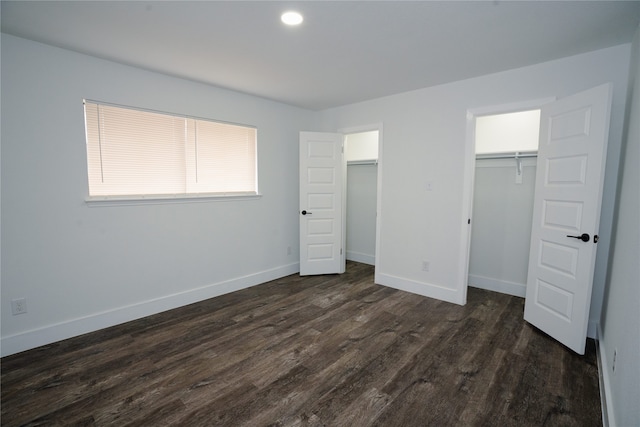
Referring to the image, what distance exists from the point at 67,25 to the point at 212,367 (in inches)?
108

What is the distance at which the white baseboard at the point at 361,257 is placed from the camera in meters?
5.30

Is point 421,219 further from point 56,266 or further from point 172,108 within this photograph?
point 56,266

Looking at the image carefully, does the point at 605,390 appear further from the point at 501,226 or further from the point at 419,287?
the point at 501,226

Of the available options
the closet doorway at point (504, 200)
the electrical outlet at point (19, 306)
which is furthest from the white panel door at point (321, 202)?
the electrical outlet at point (19, 306)

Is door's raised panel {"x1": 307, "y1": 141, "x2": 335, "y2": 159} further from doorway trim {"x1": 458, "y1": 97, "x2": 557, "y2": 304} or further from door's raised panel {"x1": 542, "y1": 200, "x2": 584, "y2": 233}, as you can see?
door's raised panel {"x1": 542, "y1": 200, "x2": 584, "y2": 233}

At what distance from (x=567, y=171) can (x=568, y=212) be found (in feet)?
1.15

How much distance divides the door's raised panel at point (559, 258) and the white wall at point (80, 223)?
3.39 metres

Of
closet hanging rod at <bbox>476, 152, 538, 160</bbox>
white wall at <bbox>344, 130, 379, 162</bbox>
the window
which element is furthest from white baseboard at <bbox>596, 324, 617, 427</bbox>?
the window

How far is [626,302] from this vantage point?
170cm

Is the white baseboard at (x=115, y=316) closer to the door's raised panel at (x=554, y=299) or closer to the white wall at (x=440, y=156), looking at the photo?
the white wall at (x=440, y=156)

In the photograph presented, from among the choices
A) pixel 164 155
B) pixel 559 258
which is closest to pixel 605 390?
pixel 559 258

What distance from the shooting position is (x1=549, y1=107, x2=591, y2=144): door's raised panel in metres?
2.41

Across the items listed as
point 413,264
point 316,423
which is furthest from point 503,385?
point 413,264

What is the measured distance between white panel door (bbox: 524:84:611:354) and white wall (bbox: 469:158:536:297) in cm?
86
